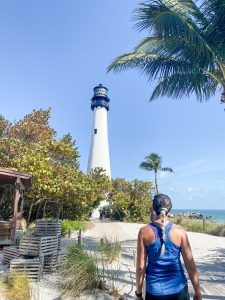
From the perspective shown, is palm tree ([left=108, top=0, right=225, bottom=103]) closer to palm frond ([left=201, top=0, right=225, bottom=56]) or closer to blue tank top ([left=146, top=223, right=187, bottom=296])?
palm frond ([left=201, top=0, right=225, bottom=56])

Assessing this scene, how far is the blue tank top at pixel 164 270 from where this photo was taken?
2900 millimetres

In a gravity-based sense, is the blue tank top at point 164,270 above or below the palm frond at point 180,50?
below

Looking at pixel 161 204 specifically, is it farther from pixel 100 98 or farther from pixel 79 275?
pixel 100 98

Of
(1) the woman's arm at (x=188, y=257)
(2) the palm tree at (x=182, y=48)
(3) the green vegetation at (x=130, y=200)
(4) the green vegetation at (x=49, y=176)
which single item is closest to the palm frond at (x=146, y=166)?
(3) the green vegetation at (x=130, y=200)

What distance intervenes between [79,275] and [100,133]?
32469 millimetres

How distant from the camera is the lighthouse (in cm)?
3669

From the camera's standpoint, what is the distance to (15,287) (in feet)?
17.6

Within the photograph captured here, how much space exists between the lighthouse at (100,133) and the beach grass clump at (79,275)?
1155 inches

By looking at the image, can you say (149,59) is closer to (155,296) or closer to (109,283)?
(109,283)

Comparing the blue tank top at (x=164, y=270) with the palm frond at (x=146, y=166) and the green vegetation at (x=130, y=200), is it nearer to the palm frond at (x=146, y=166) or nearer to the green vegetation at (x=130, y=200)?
the green vegetation at (x=130, y=200)

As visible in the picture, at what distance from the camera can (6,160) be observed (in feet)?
57.7

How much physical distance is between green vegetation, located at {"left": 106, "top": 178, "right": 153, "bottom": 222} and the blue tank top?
24947mm

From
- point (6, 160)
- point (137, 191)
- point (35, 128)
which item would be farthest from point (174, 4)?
point (137, 191)

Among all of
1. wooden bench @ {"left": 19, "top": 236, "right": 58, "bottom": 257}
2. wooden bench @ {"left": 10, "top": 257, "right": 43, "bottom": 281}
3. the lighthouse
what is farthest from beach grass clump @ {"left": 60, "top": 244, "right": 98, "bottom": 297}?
the lighthouse
